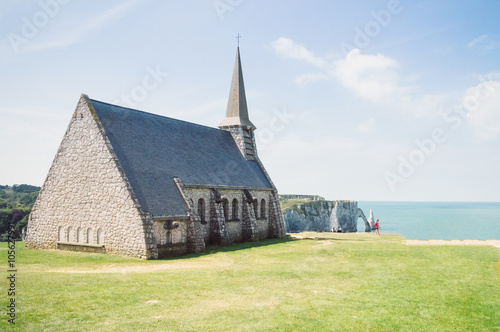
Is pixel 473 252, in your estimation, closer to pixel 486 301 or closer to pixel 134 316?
pixel 486 301

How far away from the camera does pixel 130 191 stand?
77.3ft

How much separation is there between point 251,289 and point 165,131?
19.6m

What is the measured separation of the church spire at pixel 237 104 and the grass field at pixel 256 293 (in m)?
21.1

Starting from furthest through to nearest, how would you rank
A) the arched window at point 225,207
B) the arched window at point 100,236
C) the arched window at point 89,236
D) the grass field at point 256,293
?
the arched window at point 225,207, the arched window at point 89,236, the arched window at point 100,236, the grass field at point 256,293

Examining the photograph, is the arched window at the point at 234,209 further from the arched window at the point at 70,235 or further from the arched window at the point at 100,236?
the arched window at the point at 70,235

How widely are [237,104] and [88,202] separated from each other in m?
21.3

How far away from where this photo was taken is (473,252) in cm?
2483

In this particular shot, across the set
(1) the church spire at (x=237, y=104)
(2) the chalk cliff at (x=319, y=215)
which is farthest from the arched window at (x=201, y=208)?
(2) the chalk cliff at (x=319, y=215)

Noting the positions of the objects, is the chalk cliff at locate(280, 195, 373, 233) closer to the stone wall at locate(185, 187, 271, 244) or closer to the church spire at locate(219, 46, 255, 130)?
the church spire at locate(219, 46, 255, 130)

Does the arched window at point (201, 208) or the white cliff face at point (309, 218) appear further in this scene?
the white cliff face at point (309, 218)

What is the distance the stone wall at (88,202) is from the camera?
23469 mm

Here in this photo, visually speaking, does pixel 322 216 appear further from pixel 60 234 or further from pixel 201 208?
pixel 60 234

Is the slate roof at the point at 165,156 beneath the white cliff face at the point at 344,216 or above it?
above

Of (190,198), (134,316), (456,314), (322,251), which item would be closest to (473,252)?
(322,251)
